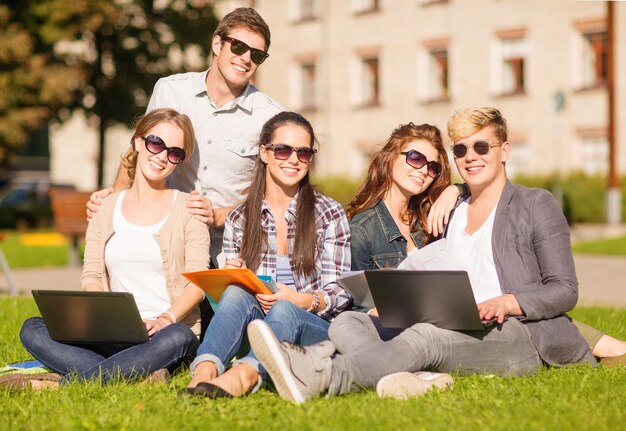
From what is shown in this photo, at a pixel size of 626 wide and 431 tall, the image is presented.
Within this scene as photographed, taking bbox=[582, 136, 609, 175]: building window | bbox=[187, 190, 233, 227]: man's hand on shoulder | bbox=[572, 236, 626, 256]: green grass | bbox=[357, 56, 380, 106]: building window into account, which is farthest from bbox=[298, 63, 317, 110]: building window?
bbox=[187, 190, 233, 227]: man's hand on shoulder

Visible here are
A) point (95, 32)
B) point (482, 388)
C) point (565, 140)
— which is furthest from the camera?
point (565, 140)

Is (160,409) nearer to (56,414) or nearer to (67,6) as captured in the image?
(56,414)

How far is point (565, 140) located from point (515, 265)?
85.1 ft

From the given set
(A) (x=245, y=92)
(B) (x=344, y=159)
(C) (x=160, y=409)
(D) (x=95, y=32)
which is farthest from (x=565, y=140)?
(C) (x=160, y=409)

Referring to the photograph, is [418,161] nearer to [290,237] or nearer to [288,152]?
[288,152]

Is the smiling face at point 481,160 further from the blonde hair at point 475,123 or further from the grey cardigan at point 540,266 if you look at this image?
the grey cardigan at point 540,266

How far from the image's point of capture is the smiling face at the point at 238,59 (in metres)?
6.24

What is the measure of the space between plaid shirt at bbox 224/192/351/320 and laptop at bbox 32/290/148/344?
816 mm

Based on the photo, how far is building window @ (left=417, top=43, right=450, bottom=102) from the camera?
33344 millimetres


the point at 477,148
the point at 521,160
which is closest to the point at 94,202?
the point at 477,148

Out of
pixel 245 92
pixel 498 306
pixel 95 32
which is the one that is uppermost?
pixel 95 32

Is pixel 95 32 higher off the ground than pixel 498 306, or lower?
higher

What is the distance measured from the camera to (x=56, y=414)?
179 inches

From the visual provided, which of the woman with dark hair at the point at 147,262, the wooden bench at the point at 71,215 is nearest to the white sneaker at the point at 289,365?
the woman with dark hair at the point at 147,262
